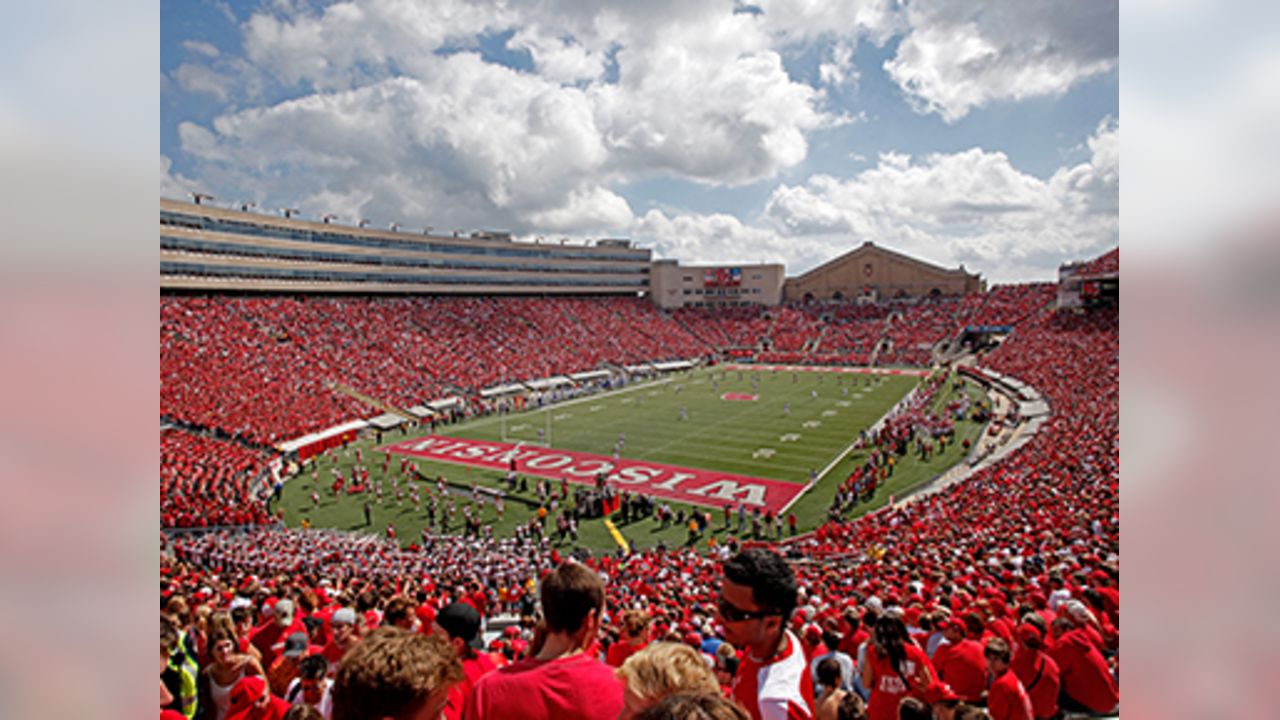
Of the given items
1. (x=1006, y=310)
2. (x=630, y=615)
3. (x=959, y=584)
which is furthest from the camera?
(x=1006, y=310)

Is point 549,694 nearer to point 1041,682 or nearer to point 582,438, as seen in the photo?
point 1041,682

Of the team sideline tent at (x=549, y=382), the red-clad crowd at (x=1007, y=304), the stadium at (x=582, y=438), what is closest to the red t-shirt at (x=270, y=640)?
the stadium at (x=582, y=438)

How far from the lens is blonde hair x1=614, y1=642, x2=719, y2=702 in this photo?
2.18m

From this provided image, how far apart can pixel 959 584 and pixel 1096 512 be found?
262 inches

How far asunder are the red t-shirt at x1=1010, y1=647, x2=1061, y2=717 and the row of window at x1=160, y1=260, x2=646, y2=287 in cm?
3359

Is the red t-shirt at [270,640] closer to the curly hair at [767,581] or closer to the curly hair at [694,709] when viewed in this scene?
the curly hair at [767,581]

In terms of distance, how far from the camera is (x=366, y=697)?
2.08 m

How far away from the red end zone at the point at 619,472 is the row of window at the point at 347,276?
1489 centimetres

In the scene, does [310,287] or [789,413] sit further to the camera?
[310,287]

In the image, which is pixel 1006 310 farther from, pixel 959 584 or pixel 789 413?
pixel 959 584

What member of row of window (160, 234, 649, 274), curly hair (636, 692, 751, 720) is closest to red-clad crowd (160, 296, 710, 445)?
row of window (160, 234, 649, 274)

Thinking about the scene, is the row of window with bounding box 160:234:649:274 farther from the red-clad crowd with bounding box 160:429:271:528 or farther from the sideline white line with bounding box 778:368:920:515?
the sideline white line with bounding box 778:368:920:515

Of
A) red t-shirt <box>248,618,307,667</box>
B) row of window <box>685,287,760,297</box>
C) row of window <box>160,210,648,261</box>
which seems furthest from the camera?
row of window <box>685,287,760,297</box>
